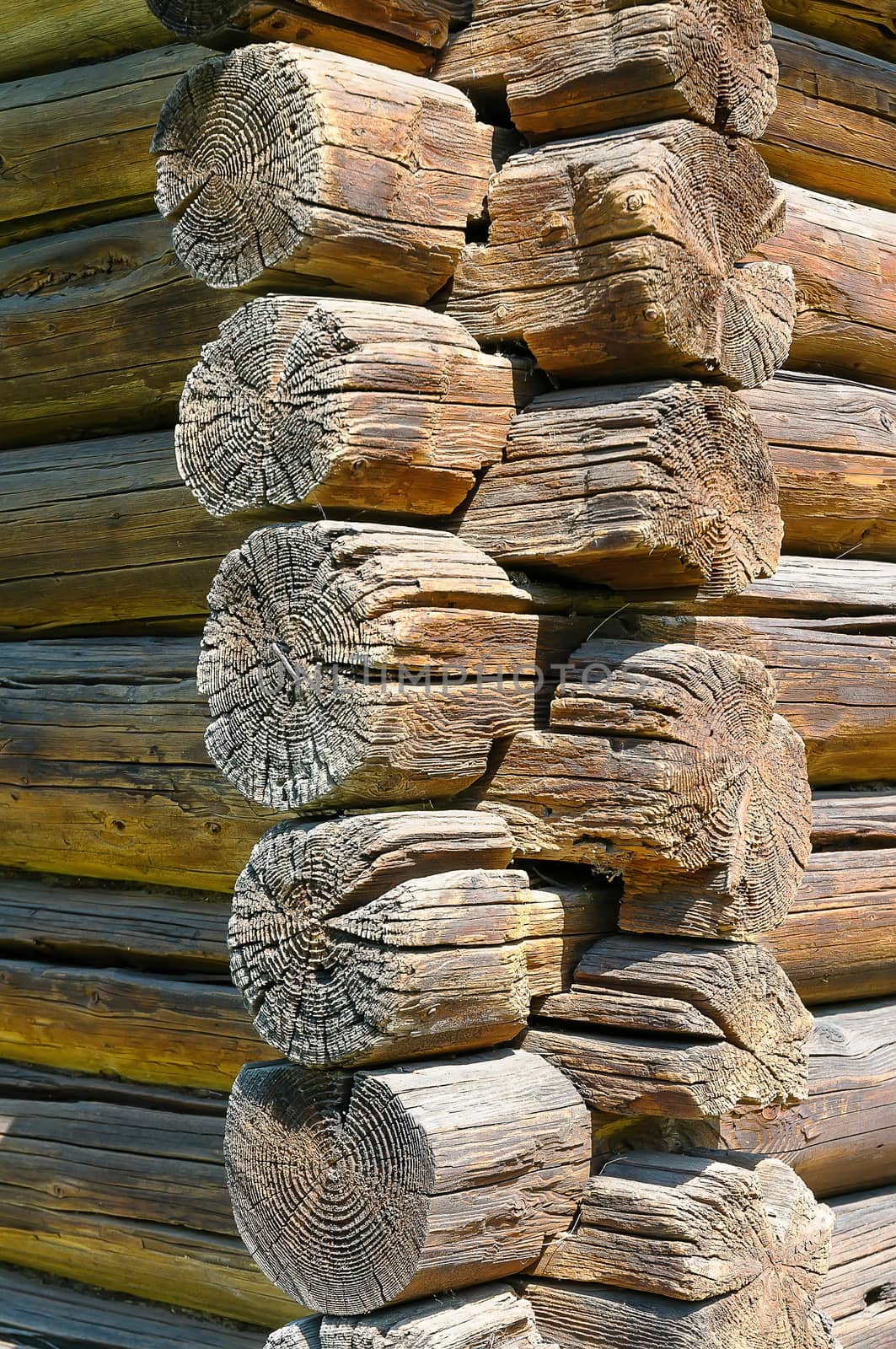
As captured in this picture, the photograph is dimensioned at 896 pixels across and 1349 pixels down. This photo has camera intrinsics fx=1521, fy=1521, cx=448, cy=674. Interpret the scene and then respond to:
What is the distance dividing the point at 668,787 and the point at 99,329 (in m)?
1.73

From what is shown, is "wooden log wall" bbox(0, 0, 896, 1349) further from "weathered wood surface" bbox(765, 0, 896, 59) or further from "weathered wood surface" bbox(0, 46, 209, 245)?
"weathered wood surface" bbox(765, 0, 896, 59)

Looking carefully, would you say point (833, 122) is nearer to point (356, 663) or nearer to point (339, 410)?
point (339, 410)

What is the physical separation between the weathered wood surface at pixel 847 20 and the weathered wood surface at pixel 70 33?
135 cm

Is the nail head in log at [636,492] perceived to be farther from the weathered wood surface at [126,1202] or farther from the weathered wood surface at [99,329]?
the weathered wood surface at [126,1202]

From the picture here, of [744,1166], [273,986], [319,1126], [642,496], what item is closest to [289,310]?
[642,496]

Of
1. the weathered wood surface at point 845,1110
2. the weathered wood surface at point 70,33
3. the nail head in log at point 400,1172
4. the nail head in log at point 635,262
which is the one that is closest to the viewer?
the nail head in log at point 400,1172

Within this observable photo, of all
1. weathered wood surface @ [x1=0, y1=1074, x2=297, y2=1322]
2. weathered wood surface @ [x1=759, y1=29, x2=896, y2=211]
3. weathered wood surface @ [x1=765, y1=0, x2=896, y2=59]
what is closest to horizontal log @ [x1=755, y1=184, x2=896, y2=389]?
weathered wood surface @ [x1=759, y1=29, x2=896, y2=211]

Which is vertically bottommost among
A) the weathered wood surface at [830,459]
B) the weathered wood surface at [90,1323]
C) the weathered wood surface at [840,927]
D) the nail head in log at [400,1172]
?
the weathered wood surface at [90,1323]

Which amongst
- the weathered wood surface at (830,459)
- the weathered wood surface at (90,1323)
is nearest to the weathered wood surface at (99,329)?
the weathered wood surface at (830,459)

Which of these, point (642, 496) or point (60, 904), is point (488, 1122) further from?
point (60, 904)

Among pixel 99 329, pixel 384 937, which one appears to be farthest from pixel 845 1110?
pixel 99 329

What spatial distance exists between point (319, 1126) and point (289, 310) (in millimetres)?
1189

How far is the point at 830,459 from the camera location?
3.19 m

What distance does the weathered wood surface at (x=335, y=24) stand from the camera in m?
2.28
